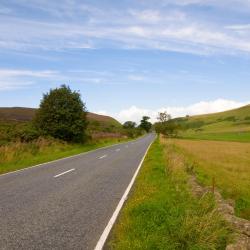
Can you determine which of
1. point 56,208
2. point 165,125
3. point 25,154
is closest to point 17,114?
point 165,125

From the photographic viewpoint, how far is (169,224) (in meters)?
A: 6.99

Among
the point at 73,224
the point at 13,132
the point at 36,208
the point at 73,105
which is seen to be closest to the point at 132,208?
the point at 73,224

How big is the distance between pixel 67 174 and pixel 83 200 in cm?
569

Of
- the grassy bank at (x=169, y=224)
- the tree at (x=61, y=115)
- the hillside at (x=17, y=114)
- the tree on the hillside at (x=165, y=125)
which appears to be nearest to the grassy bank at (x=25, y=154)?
the tree at (x=61, y=115)

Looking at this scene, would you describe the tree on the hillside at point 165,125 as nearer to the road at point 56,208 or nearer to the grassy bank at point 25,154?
the grassy bank at point 25,154

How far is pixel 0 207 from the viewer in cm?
921

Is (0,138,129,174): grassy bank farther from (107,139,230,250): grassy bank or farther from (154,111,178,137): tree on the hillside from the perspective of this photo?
(154,111,178,137): tree on the hillside

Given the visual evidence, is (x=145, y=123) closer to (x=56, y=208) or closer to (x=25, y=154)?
(x=25, y=154)

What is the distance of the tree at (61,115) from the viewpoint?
1461 inches

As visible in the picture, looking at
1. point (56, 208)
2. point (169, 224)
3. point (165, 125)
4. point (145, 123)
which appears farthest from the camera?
point (145, 123)

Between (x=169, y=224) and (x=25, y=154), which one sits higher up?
(x=25, y=154)

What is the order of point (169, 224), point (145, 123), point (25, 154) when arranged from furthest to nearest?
point (145, 123)
point (25, 154)
point (169, 224)

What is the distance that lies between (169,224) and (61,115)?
103 feet

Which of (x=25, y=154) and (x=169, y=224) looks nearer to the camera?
(x=169, y=224)
